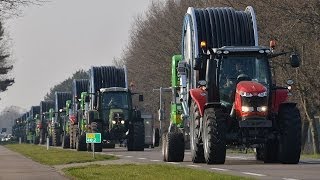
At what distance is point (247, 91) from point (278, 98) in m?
1.20

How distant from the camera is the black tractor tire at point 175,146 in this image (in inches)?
1200

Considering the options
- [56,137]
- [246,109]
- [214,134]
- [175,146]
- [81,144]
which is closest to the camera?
[214,134]

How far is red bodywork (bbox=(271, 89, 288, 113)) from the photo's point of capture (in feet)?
89.2

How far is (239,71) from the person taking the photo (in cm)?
2781

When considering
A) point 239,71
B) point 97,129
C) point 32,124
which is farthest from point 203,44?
point 32,124

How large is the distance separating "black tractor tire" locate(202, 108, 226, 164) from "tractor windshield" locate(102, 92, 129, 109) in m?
24.6

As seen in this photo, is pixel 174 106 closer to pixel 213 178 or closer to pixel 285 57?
pixel 213 178

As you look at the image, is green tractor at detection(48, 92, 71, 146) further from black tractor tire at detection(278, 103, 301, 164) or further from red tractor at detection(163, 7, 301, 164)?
black tractor tire at detection(278, 103, 301, 164)

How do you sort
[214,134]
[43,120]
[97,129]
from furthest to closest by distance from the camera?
[43,120]
[97,129]
[214,134]

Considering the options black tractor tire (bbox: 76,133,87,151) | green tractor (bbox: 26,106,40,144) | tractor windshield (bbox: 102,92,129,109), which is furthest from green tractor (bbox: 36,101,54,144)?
tractor windshield (bbox: 102,92,129,109)

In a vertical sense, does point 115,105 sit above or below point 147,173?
above

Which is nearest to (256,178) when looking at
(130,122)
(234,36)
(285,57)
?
(234,36)

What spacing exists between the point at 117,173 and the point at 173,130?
7892 mm

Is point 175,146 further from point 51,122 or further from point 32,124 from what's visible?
point 32,124
